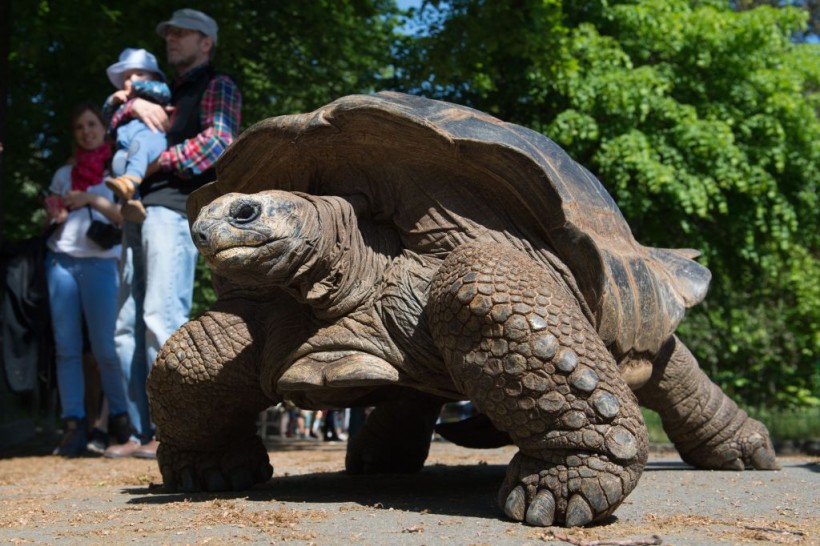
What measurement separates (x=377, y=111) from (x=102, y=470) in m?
2.79

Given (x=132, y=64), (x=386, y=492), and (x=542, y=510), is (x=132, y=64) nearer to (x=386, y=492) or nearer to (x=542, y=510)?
(x=386, y=492)

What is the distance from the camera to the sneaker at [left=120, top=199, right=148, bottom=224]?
4.93 m

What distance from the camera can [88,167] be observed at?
634cm

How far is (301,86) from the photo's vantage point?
1168 centimetres

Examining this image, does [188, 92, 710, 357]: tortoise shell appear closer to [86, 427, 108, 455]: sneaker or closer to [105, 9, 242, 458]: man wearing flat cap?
[105, 9, 242, 458]: man wearing flat cap

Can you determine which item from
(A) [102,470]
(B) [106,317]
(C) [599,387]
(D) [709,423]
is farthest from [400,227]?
(B) [106,317]

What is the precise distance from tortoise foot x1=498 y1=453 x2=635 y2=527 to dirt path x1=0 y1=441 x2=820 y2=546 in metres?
0.06

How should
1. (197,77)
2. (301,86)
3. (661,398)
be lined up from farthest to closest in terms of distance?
(301,86) → (197,77) → (661,398)

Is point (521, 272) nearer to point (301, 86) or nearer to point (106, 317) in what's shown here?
point (106, 317)

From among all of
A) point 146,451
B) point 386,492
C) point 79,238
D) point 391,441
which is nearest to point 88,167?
point 79,238

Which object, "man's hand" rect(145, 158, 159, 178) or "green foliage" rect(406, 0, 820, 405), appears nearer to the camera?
"man's hand" rect(145, 158, 159, 178)

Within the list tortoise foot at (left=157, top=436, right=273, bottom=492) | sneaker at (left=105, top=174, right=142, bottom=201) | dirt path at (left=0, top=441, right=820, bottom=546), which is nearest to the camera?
dirt path at (left=0, top=441, right=820, bottom=546)

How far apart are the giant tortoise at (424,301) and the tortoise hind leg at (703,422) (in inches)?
16.5

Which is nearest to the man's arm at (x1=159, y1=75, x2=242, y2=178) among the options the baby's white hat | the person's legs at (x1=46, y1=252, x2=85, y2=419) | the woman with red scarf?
the baby's white hat
